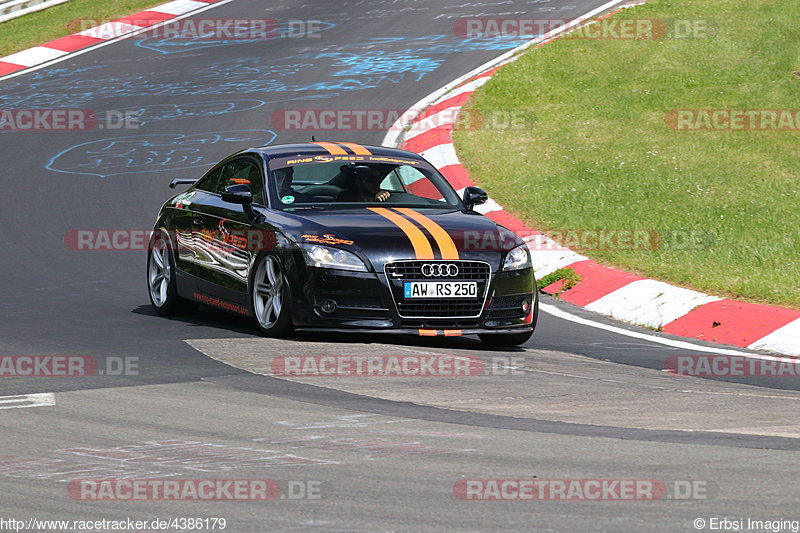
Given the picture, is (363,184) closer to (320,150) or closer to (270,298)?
(320,150)

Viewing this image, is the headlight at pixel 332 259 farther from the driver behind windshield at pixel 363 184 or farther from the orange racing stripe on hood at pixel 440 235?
the driver behind windshield at pixel 363 184

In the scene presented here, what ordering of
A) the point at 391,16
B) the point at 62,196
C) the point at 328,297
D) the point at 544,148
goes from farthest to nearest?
the point at 391,16 < the point at 544,148 < the point at 62,196 < the point at 328,297

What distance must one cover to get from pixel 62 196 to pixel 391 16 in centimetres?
1239

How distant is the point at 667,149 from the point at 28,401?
11.4 meters

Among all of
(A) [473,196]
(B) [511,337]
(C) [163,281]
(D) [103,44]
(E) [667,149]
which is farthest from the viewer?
(D) [103,44]

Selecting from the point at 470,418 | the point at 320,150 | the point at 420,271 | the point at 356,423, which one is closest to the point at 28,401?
the point at 356,423

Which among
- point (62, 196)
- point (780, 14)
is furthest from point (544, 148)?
Answer: point (780, 14)

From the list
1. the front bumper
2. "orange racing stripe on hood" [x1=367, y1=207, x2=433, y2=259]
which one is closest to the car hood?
"orange racing stripe on hood" [x1=367, y1=207, x2=433, y2=259]

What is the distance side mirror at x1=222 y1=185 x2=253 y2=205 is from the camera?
9.88 metres

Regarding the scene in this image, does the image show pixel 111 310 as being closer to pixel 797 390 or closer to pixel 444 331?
pixel 444 331

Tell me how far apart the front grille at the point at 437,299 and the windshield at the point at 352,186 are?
1.11m

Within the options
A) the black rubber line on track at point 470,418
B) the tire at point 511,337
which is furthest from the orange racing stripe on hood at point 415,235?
the black rubber line on track at point 470,418

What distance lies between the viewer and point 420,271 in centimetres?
910

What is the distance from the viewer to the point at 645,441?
6387 millimetres
